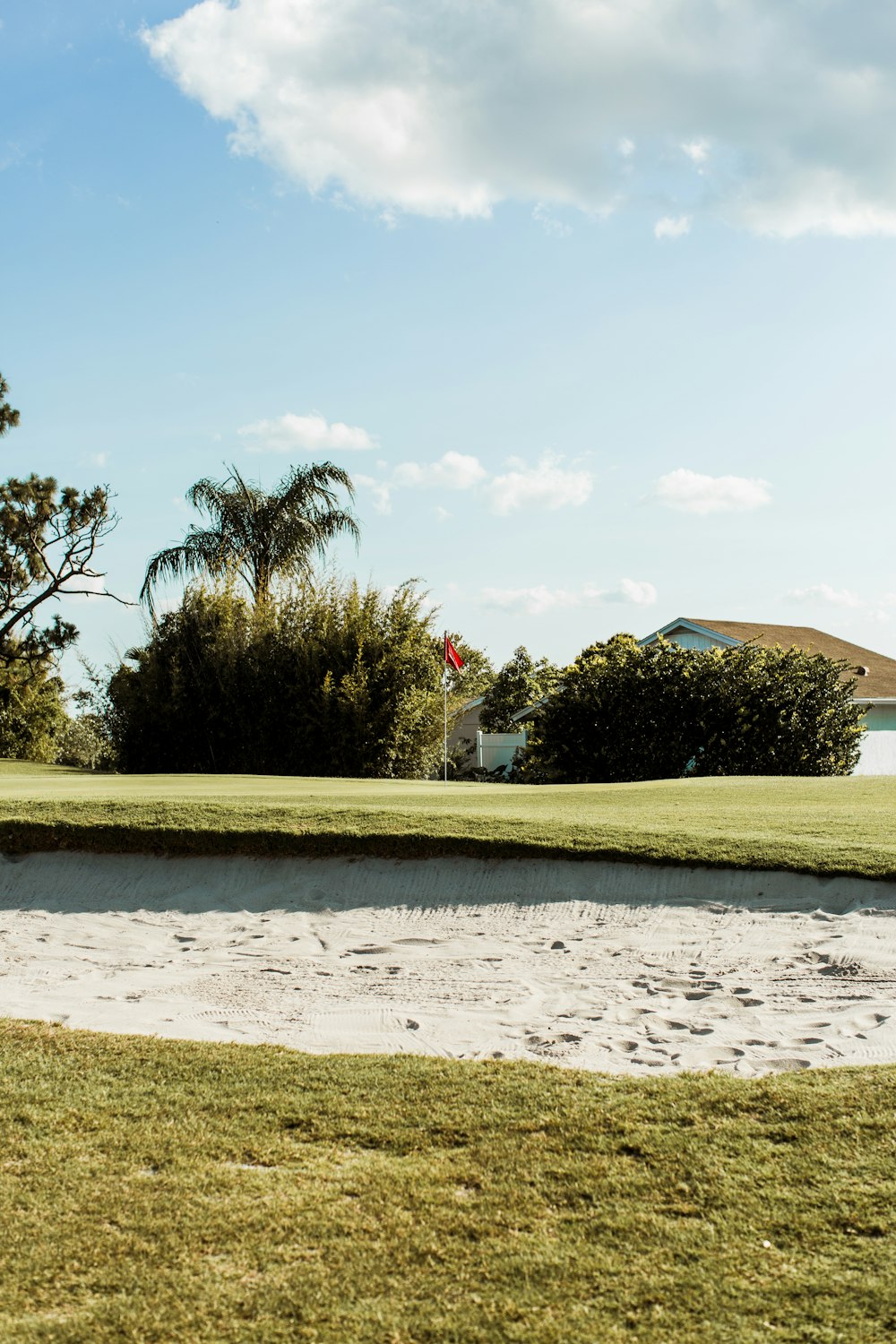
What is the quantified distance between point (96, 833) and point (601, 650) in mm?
15168

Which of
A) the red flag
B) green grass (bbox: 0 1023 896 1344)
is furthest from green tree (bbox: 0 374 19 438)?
green grass (bbox: 0 1023 896 1344)

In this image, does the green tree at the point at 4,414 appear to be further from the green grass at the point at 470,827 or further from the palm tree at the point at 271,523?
the green grass at the point at 470,827

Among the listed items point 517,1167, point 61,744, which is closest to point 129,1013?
point 517,1167

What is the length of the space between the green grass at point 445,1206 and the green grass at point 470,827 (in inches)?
167

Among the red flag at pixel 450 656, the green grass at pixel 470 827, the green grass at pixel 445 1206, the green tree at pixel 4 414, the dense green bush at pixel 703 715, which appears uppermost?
the green tree at pixel 4 414

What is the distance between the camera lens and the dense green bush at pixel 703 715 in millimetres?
21375

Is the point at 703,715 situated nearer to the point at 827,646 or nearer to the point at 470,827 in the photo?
the point at 470,827

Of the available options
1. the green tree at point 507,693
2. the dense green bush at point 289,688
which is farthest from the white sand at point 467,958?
the green tree at point 507,693

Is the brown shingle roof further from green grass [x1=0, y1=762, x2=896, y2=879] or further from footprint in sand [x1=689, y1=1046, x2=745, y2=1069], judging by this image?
footprint in sand [x1=689, y1=1046, x2=745, y2=1069]

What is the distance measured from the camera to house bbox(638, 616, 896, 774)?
32.9 m

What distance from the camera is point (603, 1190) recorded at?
3.44 meters

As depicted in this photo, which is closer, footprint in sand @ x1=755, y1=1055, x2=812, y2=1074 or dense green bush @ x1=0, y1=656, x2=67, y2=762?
footprint in sand @ x1=755, y1=1055, x2=812, y2=1074

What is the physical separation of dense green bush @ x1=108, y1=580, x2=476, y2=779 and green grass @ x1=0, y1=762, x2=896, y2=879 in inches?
357

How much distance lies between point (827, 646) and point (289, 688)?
22.3 m
